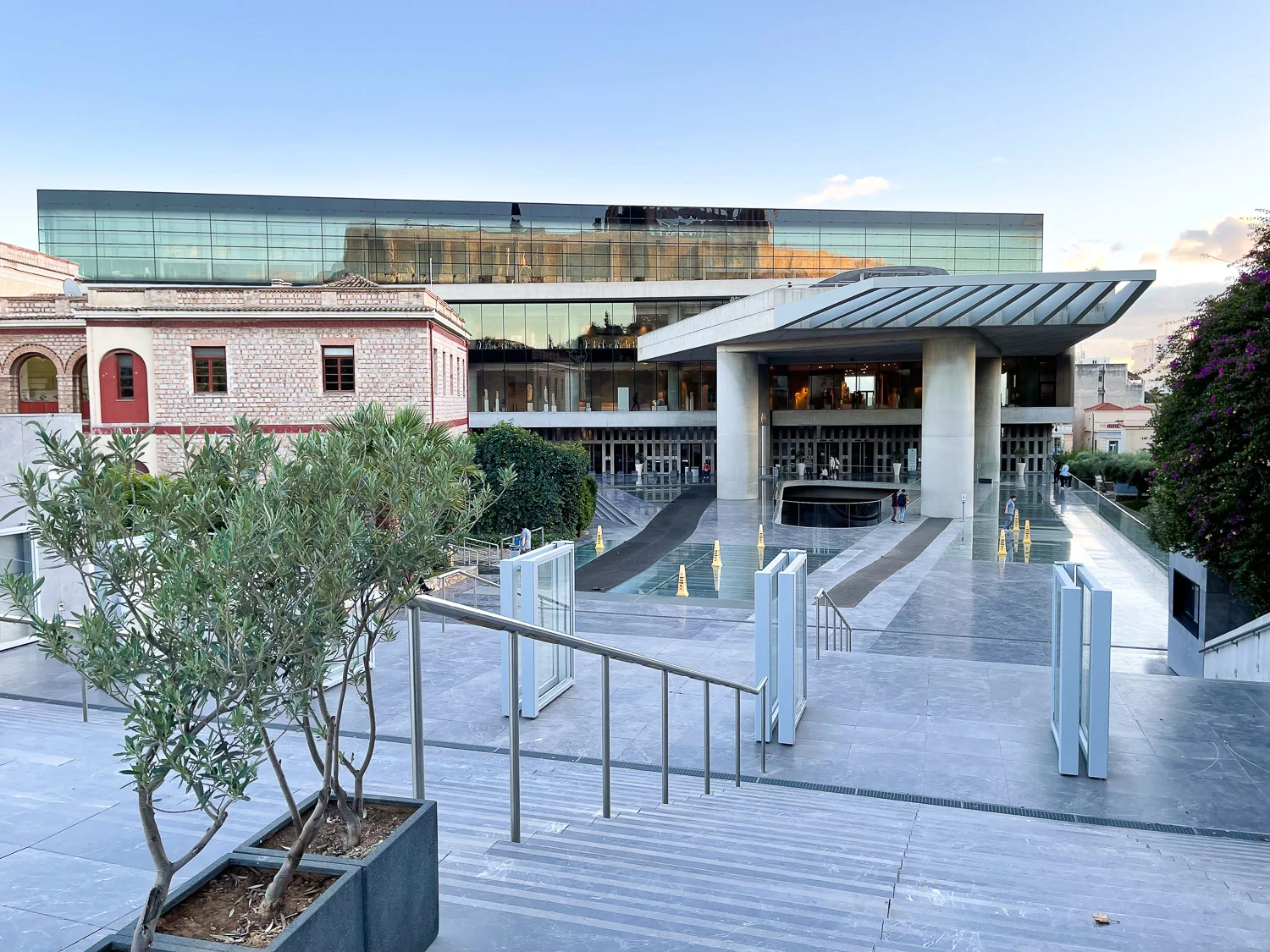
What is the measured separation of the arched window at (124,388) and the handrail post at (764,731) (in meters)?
25.9

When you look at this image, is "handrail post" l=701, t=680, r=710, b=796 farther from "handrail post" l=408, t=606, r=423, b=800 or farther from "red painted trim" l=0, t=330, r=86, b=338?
"red painted trim" l=0, t=330, r=86, b=338

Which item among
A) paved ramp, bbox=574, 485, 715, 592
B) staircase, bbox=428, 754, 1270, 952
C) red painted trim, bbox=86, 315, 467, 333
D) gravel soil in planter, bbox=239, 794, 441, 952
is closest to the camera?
gravel soil in planter, bbox=239, 794, 441, 952

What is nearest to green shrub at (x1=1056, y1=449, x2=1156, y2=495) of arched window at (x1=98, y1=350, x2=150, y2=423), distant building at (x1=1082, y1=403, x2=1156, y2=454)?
distant building at (x1=1082, y1=403, x2=1156, y2=454)

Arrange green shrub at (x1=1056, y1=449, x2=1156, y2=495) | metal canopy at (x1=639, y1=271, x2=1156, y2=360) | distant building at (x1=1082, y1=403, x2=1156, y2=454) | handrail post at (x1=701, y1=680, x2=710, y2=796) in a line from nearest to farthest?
handrail post at (x1=701, y1=680, x2=710, y2=796)
metal canopy at (x1=639, y1=271, x2=1156, y2=360)
green shrub at (x1=1056, y1=449, x2=1156, y2=495)
distant building at (x1=1082, y1=403, x2=1156, y2=454)

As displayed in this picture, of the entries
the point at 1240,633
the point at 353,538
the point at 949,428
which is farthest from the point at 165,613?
the point at 949,428

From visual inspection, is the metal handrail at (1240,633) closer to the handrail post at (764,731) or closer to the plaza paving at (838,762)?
the plaza paving at (838,762)

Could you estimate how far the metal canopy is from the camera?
2770cm

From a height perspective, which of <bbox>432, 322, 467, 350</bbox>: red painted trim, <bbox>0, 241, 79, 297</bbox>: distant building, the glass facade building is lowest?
<bbox>432, 322, 467, 350</bbox>: red painted trim

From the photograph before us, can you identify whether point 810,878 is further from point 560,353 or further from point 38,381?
point 560,353

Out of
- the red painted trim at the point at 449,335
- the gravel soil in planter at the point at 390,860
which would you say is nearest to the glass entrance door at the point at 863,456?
the red painted trim at the point at 449,335

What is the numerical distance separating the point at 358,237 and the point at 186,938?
57.4m

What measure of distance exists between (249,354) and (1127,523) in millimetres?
26694

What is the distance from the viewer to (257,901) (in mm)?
2855

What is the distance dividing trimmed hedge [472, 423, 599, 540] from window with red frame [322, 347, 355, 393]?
543 centimetres
